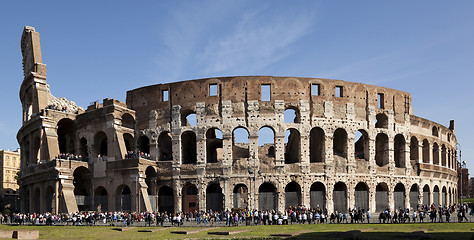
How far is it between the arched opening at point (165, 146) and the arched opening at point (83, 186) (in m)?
6.71

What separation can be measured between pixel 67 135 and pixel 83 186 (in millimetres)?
6909

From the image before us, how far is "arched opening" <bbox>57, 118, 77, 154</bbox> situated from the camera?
51.4 m

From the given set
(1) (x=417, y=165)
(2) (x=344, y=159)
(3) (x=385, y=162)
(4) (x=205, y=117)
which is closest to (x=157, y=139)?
(4) (x=205, y=117)

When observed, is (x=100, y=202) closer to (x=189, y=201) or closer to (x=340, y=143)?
(x=189, y=201)

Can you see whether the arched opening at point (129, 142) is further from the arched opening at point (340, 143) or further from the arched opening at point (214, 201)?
the arched opening at point (340, 143)

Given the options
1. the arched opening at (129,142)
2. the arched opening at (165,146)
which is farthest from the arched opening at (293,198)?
the arched opening at (129,142)

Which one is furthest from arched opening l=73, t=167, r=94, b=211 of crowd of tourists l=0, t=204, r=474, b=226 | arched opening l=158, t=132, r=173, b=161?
arched opening l=158, t=132, r=173, b=161

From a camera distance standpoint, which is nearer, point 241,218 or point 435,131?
point 241,218

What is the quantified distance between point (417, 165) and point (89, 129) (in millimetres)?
30934

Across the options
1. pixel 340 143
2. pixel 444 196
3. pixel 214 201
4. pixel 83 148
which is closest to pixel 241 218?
pixel 214 201

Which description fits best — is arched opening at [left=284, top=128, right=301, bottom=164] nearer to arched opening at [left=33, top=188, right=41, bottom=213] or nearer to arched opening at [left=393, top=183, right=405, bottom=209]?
arched opening at [left=393, top=183, right=405, bottom=209]

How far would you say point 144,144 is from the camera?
49125mm

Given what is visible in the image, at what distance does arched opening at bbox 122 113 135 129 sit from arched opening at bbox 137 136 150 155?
4.69ft

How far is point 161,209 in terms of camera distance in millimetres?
45250
